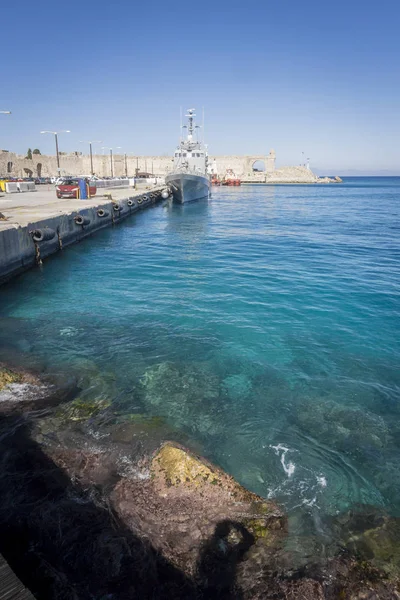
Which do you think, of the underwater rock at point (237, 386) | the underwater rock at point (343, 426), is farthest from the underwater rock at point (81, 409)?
the underwater rock at point (343, 426)

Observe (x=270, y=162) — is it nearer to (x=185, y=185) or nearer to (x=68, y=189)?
(x=185, y=185)

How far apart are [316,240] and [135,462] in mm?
22158

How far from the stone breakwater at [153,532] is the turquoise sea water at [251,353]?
0.54 m

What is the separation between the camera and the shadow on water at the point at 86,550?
350cm

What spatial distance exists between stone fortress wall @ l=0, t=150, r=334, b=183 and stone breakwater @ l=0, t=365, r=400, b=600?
89.7 m

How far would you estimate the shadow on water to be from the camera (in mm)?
3498

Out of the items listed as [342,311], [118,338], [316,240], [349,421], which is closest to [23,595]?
[349,421]

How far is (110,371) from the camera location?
7.77 meters

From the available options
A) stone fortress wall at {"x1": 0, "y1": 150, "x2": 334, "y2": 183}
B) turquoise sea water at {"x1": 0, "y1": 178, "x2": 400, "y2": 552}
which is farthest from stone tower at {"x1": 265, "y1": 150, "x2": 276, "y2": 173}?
turquoise sea water at {"x1": 0, "y1": 178, "x2": 400, "y2": 552}

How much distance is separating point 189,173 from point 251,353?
4104 cm

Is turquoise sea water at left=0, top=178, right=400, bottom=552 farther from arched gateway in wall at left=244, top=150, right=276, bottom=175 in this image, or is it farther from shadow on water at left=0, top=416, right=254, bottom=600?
arched gateway in wall at left=244, top=150, right=276, bottom=175

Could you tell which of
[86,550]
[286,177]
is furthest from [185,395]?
[286,177]

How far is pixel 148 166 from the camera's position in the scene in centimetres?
12356

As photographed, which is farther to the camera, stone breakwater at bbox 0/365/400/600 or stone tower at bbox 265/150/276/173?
stone tower at bbox 265/150/276/173
